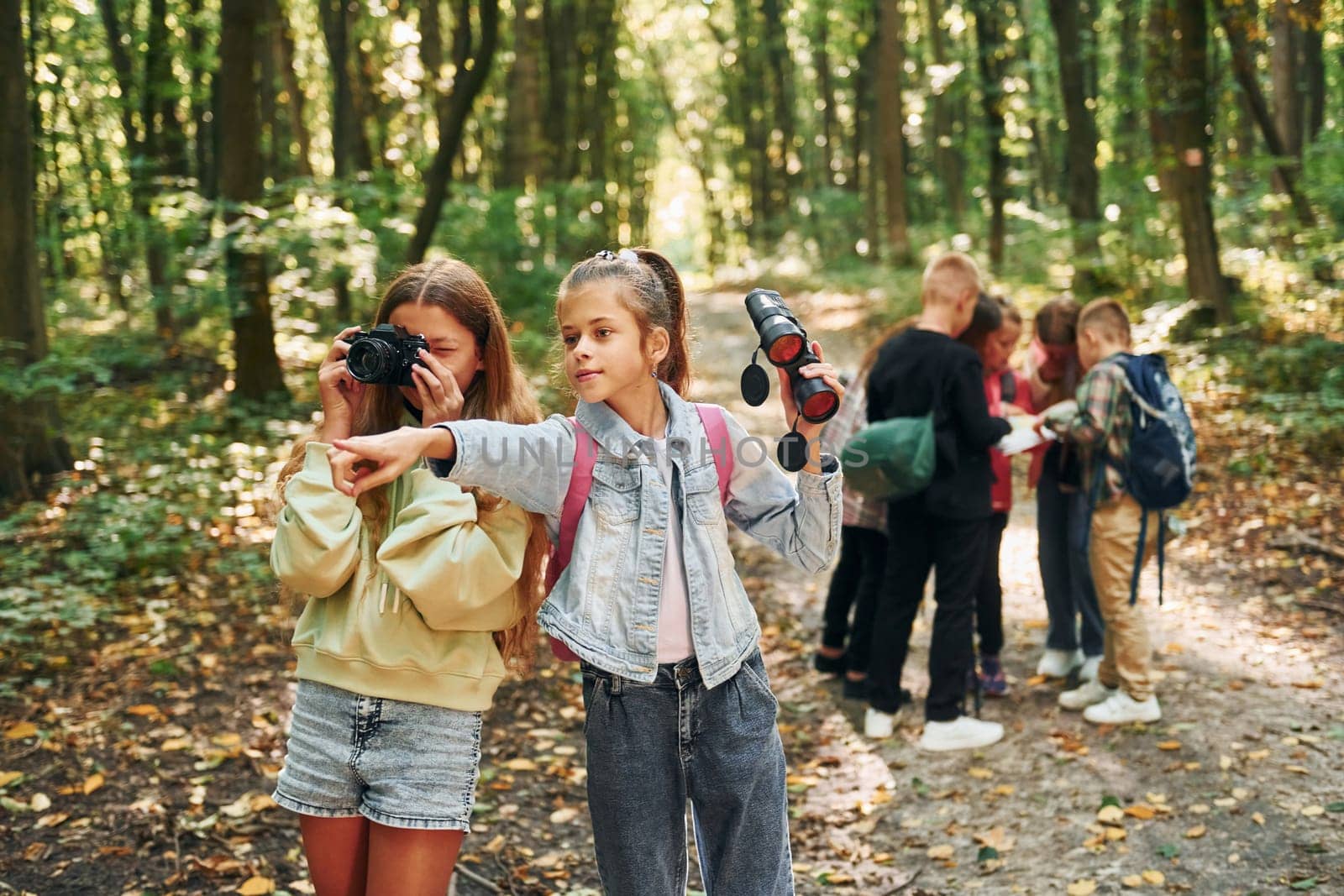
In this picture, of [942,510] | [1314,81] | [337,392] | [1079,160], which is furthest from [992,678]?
[1314,81]

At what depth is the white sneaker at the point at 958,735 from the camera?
5.58m

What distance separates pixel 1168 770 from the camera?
5051 millimetres

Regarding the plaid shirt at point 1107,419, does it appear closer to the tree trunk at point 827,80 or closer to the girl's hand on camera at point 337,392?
the girl's hand on camera at point 337,392

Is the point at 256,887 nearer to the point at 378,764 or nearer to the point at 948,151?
the point at 378,764

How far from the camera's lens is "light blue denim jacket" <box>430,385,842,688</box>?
2539 mm

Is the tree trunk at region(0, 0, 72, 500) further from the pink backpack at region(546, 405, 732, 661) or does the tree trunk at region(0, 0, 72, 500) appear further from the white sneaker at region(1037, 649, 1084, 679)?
the white sneaker at region(1037, 649, 1084, 679)

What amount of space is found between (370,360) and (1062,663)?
5025 millimetres

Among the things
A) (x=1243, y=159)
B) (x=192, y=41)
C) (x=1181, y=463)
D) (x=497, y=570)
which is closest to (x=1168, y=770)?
(x=1181, y=463)

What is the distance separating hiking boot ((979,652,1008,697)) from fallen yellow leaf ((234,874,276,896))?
3.80 metres

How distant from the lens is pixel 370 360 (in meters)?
2.51

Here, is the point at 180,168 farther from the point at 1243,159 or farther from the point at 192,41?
the point at 1243,159

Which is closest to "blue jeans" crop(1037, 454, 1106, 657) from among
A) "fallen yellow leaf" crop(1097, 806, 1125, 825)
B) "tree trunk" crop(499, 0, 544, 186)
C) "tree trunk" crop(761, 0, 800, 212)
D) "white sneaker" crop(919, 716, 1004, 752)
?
"white sneaker" crop(919, 716, 1004, 752)

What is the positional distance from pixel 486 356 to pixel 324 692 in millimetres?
940

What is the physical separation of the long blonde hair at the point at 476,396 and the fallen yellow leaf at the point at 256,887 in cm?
186
